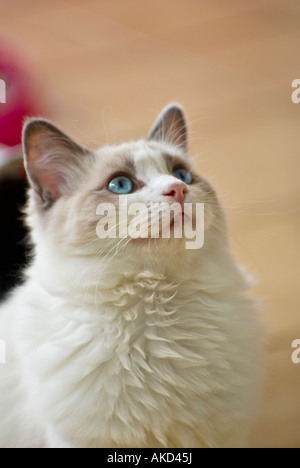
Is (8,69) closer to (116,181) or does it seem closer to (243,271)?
(116,181)

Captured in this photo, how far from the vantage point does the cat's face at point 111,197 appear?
2.67 ft

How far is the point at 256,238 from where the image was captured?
1.25 meters

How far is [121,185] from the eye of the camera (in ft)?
2.87

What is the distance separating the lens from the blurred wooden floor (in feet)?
4.17

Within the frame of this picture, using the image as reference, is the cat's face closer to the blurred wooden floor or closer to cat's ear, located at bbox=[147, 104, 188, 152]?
cat's ear, located at bbox=[147, 104, 188, 152]

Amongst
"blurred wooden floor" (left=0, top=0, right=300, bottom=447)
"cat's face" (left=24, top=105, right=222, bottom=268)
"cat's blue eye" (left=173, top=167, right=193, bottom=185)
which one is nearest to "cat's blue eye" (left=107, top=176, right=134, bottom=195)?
"cat's face" (left=24, top=105, right=222, bottom=268)

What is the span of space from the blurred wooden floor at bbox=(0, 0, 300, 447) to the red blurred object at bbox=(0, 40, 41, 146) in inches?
1.5

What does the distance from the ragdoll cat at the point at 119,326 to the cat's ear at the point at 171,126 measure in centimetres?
13

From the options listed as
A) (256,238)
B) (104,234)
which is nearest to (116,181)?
(104,234)

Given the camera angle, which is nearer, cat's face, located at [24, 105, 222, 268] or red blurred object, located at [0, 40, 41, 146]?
cat's face, located at [24, 105, 222, 268]

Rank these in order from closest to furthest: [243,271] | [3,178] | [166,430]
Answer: [166,430], [243,271], [3,178]

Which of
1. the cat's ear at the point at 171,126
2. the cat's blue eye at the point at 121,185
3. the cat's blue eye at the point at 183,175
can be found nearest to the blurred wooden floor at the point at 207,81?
the cat's ear at the point at 171,126

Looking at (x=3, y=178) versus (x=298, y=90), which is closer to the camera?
(x=3, y=178)

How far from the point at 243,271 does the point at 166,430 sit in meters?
0.37
